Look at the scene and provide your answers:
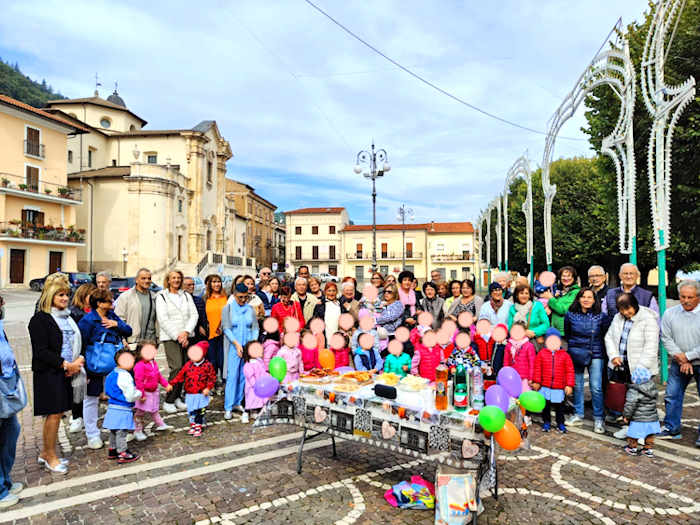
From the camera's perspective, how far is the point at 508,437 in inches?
131

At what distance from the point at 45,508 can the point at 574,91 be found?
12.2 meters

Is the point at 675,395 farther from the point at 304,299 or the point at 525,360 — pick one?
the point at 304,299

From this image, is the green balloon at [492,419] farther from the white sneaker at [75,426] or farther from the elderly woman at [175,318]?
the white sneaker at [75,426]

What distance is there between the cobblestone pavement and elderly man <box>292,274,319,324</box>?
1.90m

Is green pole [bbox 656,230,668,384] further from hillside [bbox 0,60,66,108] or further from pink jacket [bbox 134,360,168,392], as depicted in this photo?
hillside [bbox 0,60,66,108]

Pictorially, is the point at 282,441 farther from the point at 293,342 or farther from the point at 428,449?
the point at 428,449

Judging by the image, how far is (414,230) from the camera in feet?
207

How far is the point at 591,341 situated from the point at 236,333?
482 centimetres

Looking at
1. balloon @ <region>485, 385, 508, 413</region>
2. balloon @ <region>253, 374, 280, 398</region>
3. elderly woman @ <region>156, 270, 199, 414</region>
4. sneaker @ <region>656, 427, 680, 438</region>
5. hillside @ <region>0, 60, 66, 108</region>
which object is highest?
hillside @ <region>0, 60, 66, 108</region>

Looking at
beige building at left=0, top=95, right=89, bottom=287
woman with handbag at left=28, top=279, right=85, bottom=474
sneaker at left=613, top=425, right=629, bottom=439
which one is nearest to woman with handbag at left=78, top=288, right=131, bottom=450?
woman with handbag at left=28, top=279, right=85, bottom=474

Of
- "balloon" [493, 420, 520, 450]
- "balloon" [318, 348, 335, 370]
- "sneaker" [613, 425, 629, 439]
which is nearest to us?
"balloon" [493, 420, 520, 450]

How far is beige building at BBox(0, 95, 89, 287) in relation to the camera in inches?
1181

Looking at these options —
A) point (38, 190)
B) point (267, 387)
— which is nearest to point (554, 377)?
point (267, 387)

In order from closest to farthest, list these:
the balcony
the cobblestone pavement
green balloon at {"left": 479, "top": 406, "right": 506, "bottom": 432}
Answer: green balloon at {"left": 479, "top": 406, "right": 506, "bottom": 432} < the cobblestone pavement < the balcony
